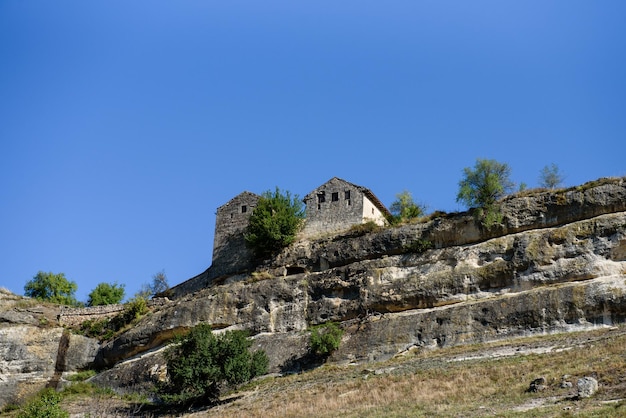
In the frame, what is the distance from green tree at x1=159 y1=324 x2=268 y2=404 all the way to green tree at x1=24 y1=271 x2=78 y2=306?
32.3 m

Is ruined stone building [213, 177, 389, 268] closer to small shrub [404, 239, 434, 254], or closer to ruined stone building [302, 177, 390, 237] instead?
ruined stone building [302, 177, 390, 237]

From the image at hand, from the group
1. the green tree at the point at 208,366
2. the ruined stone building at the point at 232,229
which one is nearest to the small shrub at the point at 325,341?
the green tree at the point at 208,366

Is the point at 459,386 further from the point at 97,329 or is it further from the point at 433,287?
the point at 97,329

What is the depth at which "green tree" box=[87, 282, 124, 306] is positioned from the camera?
228ft

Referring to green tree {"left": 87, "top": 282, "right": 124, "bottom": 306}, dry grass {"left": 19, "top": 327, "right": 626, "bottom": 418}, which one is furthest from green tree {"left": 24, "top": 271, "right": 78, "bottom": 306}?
dry grass {"left": 19, "top": 327, "right": 626, "bottom": 418}

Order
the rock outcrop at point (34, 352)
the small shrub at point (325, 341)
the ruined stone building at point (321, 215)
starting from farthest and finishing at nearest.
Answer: the ruined stone building at point (321, 215) < the rock outcrop at point (34, 352) < the small shrub at point (325, 341)

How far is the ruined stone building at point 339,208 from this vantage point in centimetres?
5212

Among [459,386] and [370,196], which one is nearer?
[459,386]

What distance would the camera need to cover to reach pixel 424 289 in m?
43.3

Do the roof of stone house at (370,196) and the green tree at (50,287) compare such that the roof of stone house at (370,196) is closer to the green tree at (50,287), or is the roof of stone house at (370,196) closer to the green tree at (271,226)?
the green tree at (271,226)

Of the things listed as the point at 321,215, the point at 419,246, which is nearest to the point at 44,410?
the point at 419,246

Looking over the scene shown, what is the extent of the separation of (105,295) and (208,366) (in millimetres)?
33378

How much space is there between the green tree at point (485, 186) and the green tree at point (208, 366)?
13.9m

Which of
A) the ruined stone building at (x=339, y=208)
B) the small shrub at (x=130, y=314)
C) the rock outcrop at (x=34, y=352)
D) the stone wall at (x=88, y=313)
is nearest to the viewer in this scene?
the rock outcrop at (x=34, y=352)
